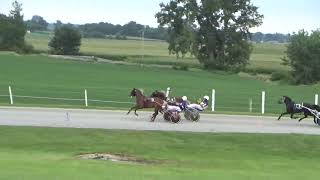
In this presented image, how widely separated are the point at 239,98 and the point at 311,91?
743 inches

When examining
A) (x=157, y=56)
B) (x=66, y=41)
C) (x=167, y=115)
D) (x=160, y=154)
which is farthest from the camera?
(x=157, y=56)

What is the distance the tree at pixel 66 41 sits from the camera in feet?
396

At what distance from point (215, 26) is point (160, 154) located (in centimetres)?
8759

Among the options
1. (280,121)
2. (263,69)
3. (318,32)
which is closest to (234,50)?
(263,69)

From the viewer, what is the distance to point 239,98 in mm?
50906

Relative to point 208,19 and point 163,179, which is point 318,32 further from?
point 163,179

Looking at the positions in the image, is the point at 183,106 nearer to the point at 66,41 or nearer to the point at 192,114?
the point at 192,114

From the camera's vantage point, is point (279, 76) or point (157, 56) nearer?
point (279, 76)

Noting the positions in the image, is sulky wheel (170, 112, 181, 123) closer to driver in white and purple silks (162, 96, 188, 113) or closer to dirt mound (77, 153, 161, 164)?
driver in white and purple silks (162, 96, 188, 113)

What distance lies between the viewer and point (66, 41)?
399 ft

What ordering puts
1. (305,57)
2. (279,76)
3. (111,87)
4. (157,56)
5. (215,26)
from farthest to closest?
(157,56) < (215,26) < (279,76) < (305,57) < (111,87)

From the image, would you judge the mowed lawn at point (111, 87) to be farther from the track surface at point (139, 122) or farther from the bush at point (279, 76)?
the bush at point (279, 76)

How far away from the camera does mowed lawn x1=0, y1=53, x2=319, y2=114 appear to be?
4301 centimetres

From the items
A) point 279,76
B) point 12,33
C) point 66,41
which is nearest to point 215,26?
point 279,76
